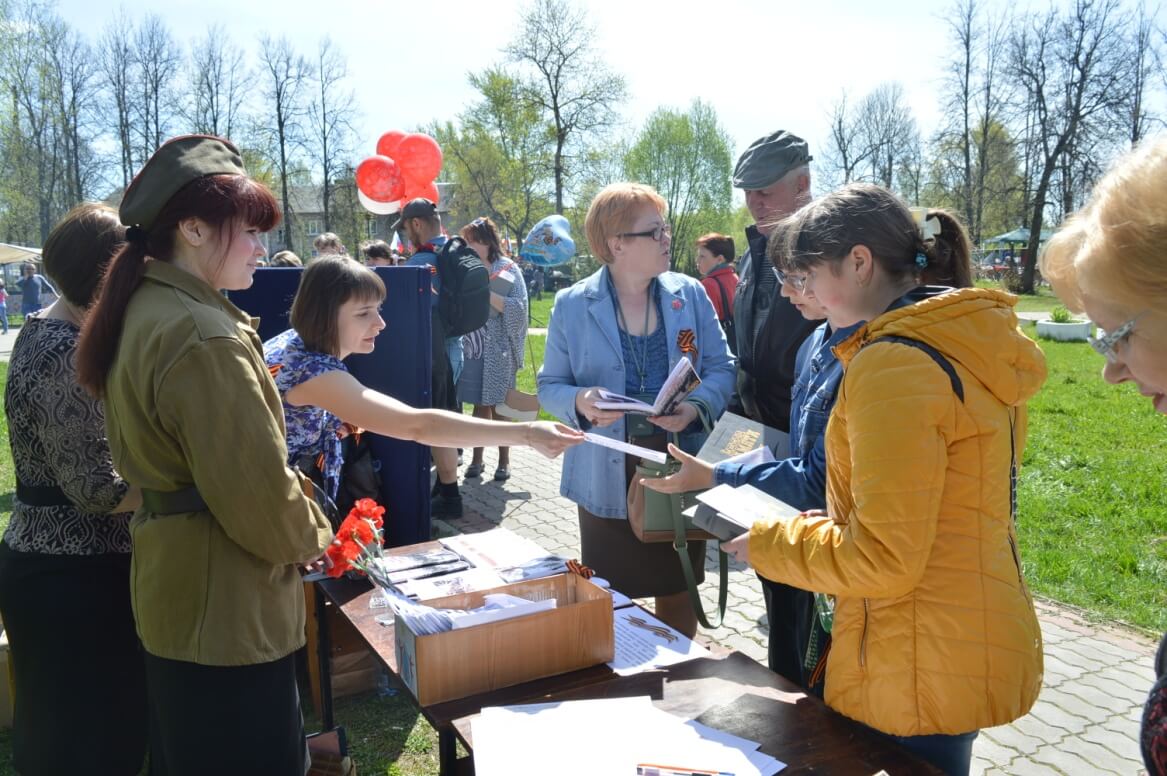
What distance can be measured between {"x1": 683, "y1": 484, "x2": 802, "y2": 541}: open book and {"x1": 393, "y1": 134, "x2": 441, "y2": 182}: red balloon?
7807mm

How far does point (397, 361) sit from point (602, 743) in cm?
276

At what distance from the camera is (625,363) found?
3.09 m

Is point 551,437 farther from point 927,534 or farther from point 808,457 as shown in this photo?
point 927,534

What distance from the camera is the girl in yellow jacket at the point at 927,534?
143 centimetres

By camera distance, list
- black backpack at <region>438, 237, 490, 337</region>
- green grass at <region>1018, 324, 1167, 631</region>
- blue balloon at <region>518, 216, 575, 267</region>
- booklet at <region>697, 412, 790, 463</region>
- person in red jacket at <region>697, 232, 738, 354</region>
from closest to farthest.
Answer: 1. booklet at <region>697, 412, 790, 463</region>
2. green grass at <region>1018, 324, 1167, 631</region>
3. black backpack at <region>438, 237, 490, 337</region>
4. person in red jacket at <region>697, 232, 738, 354</region>
5. blue balloon at <region>518, 216, 575, 267</region>

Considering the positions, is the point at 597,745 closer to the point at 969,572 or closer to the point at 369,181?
the point at 969,572

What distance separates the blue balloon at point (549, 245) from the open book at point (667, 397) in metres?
5.84

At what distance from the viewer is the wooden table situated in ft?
4.99

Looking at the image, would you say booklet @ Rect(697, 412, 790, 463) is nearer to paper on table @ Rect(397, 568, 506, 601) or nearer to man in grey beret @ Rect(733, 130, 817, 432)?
man in grey beret @ Rect(733, 130, 817, 432)

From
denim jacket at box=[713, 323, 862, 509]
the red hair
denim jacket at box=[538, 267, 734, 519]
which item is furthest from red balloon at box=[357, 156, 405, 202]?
denim jacket at box=[713, 323, 862, 509]

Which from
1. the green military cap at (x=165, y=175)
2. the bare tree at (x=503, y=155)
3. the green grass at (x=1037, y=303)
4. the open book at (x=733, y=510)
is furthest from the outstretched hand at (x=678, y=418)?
the bare tree at (x=503, y=155)

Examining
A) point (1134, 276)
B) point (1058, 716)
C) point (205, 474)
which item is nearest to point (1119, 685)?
point (1058, 716)

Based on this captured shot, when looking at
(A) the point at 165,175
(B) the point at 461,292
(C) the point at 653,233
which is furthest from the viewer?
(B) the point at 461,292

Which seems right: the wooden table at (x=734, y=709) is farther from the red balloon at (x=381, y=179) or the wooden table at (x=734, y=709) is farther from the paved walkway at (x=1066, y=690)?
the red balloon at (x=381, y=179)
